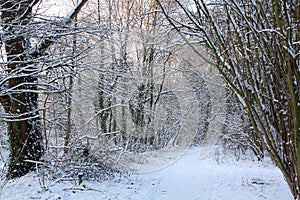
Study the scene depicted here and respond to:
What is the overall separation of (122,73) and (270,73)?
3.45m

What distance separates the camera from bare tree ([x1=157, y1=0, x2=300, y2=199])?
2477 millimetres

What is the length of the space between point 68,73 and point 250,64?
3150 millimetres

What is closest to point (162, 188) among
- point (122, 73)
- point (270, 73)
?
point (122, 73)

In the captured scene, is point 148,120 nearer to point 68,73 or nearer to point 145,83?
point 145,83

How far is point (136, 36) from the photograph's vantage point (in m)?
13.1

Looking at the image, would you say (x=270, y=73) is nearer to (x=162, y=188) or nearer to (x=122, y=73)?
(x=122, y=73)

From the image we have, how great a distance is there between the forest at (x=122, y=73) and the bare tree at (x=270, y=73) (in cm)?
1

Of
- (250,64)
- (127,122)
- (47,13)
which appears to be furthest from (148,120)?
(250,64)

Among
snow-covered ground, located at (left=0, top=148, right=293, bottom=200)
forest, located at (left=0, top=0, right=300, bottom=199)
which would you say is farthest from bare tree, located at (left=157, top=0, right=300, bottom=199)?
snow-covered ground, located at (left=0, top=148, right=293, bottom=200)

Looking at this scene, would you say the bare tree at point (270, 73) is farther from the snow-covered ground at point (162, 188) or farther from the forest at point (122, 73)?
the snow-covered ground at point (162, 188)

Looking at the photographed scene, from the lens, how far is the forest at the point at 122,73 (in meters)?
2.74

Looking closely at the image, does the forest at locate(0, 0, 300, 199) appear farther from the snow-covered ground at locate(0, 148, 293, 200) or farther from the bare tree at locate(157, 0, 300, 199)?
the snow-covered ground at locate(0, 148, 293, 200)

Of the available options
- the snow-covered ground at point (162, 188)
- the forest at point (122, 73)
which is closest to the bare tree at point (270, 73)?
the forest at point (122, 73)

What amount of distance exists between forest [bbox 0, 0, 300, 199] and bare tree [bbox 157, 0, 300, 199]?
0.04 feet
